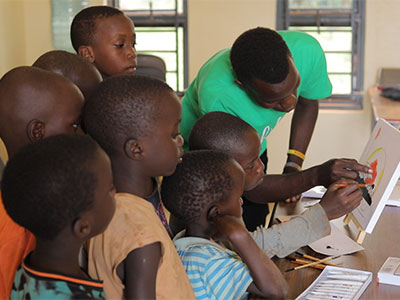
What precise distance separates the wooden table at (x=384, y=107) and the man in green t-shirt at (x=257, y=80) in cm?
113

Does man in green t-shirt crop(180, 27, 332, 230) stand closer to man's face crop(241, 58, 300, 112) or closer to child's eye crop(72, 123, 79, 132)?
man's face crop(241, 58, 300, 112)

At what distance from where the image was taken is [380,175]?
6.25 feet

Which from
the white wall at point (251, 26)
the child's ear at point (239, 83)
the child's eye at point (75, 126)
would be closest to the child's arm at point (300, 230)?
the child's ear at point (239, 83)

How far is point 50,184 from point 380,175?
3.88ft

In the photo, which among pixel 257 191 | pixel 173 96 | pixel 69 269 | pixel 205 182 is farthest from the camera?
pixel 257 191

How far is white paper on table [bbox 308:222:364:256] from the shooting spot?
1.74 meters

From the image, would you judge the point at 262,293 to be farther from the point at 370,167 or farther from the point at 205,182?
the point at 370,167

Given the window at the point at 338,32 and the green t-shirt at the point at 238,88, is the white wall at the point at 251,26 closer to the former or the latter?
the window at the point at 338,32

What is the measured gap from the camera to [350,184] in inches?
70.9

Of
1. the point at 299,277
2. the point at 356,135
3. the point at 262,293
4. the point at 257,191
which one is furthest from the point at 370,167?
the point at 356,135

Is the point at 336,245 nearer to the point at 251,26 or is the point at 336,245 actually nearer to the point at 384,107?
the point at 384,107

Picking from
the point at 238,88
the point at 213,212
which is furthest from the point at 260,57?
the point at 213,212

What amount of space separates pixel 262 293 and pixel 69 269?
1.61 ft

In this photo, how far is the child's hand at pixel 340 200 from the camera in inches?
68.5
